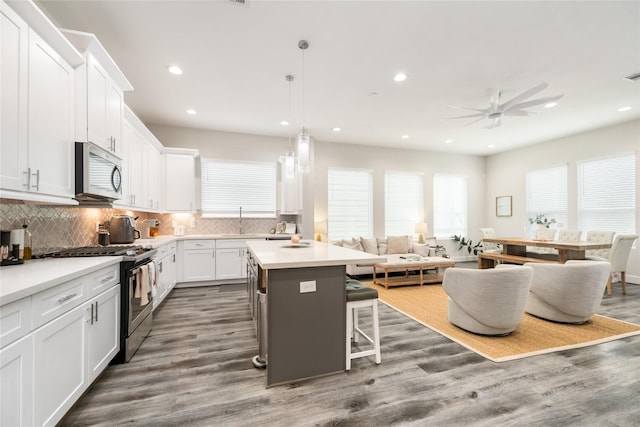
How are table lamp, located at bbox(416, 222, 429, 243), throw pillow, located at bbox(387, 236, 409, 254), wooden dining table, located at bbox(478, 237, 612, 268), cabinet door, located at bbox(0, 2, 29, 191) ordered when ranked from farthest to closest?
table lamp, located at bbox(416, 222, 429, 243)
throw pillow, located at bbox(387, 236, 409, 254)
wooden dining table, located at bbox(478, 237, 612, 268)
cabinet door, located at bbox(0, 2, 29, 191)

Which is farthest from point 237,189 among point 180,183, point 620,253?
point 620,253

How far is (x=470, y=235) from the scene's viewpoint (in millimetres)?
7957

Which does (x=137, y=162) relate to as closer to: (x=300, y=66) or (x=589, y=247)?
(x=300, y=66)

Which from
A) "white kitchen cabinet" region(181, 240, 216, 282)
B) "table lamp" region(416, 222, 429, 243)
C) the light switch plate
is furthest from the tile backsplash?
"table lamp" region(416, 222, 429, 243)

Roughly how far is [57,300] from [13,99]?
1.22 meters

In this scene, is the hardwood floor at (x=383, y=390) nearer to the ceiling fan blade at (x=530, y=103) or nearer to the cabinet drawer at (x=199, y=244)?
the cabinet drawer at (x=199, y=244)

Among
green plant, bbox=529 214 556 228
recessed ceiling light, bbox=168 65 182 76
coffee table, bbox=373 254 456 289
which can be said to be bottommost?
coffee table, bbox=373 254 456 289

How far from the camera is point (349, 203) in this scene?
6.81 meters

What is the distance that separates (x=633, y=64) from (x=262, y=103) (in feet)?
15.6

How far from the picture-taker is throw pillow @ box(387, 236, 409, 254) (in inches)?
246

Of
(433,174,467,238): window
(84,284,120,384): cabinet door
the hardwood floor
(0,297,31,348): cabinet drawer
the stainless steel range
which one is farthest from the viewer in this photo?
(433,174,467,238): window

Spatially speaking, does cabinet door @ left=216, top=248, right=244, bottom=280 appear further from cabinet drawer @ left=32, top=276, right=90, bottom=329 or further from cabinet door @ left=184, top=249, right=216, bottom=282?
cabinet drawer @ left=32, top=276, right=90, bottom=329

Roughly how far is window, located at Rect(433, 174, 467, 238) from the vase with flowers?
1.64 metres

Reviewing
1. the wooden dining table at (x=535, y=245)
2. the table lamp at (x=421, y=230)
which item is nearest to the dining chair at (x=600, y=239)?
the wooden dining table at (x=535, y=245)
